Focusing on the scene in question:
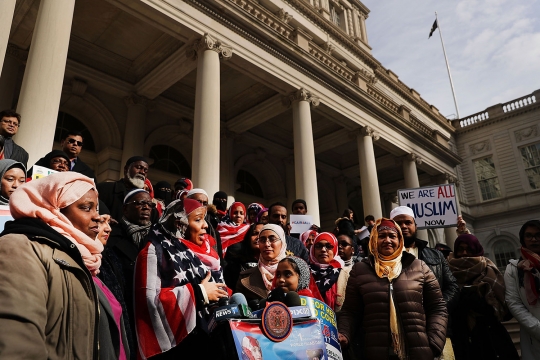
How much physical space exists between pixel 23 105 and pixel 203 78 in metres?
4.28

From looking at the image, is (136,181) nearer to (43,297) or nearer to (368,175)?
(43,297)

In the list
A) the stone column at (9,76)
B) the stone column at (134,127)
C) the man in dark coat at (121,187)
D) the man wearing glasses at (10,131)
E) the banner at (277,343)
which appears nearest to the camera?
the banner at (277,343)

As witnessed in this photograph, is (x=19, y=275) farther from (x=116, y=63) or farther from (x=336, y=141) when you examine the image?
(x=336, y=141)

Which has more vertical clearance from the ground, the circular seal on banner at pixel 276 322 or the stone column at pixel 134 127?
the stone column at pixel 134 127

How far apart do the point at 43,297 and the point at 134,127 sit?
1241 cm

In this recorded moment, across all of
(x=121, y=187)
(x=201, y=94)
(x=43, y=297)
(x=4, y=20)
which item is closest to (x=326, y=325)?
(x=43, y=297)

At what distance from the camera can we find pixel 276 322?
2.48 metres

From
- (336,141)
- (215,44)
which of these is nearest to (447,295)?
(215,44)

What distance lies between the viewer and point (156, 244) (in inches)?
111

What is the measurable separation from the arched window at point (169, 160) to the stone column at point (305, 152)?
5.08 meters

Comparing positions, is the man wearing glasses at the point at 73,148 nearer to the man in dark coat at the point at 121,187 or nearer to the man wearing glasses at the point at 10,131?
the man in dark coat at the point at 121,187

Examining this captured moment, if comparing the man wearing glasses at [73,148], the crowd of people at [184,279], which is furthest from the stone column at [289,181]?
the man wearing glasses at [73,148]

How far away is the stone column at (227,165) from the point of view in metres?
15.4

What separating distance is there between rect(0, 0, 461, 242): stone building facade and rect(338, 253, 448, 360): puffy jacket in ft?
18.8
